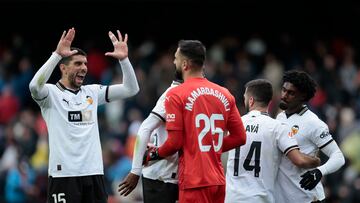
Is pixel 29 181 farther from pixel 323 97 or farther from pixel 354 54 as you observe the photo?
pixel 354 54

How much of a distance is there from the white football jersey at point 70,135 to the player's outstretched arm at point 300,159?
2084mm

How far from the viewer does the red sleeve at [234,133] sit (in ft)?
32.1

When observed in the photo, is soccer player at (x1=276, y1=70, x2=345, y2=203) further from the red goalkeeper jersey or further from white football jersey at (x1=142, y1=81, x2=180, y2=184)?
white football jersey at (x1=142, y1=81, x2=180, y2=184)

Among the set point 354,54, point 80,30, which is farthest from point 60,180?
Answer: point 80,30

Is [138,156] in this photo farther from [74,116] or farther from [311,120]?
[311,120]

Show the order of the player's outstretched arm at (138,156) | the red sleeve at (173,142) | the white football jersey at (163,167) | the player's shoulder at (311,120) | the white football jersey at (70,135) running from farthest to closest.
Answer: the player's shoulder at (311,120) → the white football jersey at (70,135) → the white football jersey at (163,167) → the player's outstretched arm at (138,156) → the red sleeve at (173,142)

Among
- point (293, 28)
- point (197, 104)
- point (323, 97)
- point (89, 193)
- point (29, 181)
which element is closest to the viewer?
point (197, 104)

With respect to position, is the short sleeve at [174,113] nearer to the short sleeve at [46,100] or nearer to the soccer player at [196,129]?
the soccer player at [196,129]

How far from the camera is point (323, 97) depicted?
20.1 metres

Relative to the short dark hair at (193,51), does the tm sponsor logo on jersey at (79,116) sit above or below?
below

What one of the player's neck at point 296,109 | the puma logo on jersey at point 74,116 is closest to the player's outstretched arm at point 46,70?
the puma logo on jersey at point 74,116

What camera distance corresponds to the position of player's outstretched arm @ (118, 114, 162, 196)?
9570 millimetres

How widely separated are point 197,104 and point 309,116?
61.8 inches

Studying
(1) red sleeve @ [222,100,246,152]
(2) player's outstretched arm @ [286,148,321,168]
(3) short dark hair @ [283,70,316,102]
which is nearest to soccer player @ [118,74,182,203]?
(1) red sleeve @ [222,100,246,152]
